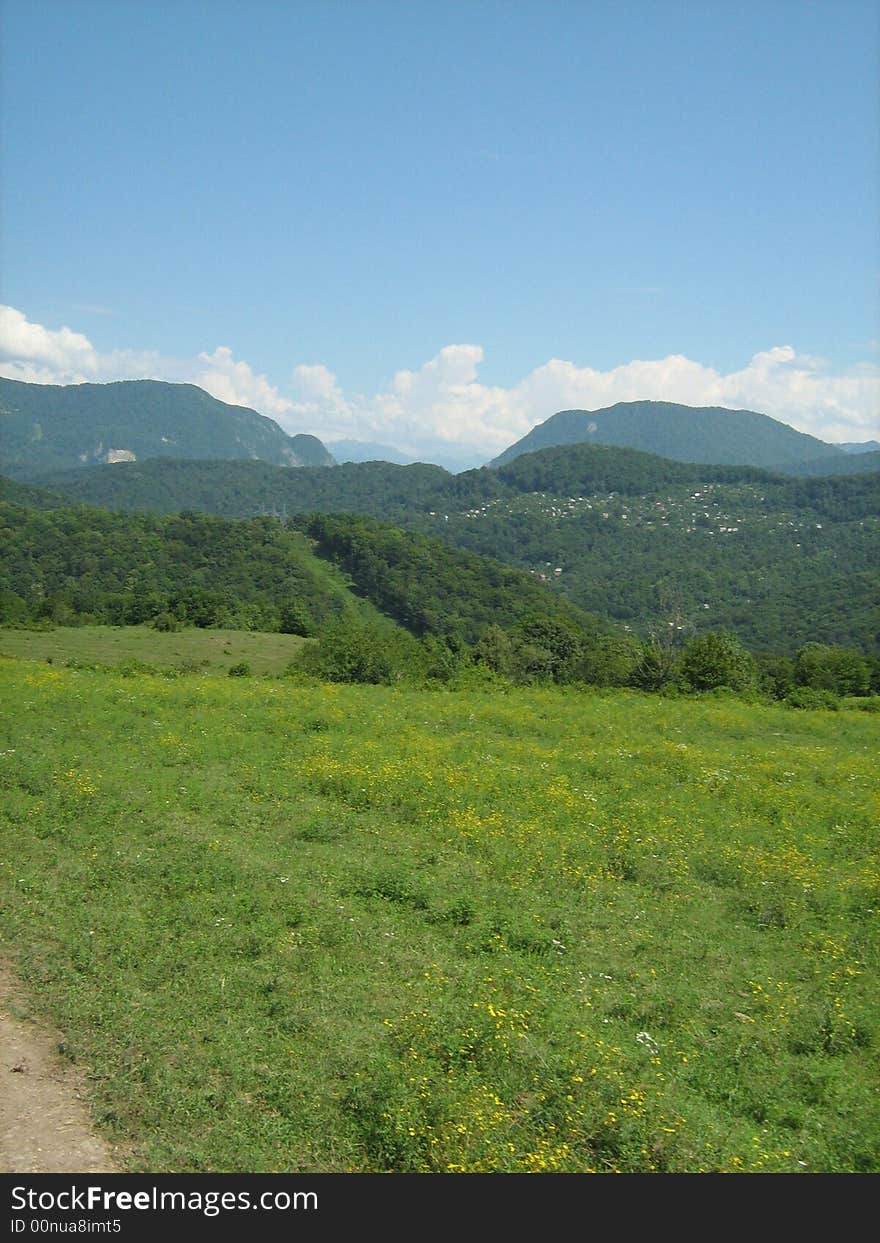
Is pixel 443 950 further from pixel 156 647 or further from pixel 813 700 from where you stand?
pixel 156 647

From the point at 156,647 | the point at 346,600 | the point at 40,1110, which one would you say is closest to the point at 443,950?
the point at 40,1110

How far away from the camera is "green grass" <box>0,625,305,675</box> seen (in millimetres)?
43438

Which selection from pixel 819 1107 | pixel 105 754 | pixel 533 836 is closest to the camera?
pixel 819 1107

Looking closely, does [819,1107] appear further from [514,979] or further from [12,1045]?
[12,1045]

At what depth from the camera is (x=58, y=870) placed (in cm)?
986

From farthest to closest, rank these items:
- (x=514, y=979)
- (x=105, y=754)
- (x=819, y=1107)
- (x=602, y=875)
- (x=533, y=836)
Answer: (x=105, y=754) < (x=533, y=836) < (x=602, y=875) < (x=514, y=979) < (x=819, y=1107)

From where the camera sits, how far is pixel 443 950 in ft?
27.0

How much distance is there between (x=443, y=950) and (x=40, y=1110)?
3855 millimetres

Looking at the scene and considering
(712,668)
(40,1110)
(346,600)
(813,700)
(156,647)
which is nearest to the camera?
(40,1110)

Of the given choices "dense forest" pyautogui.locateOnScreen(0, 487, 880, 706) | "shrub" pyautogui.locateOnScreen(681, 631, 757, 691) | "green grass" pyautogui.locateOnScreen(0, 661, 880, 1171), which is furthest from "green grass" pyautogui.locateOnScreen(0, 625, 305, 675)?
"green grass" pyautogui.locateOnScreen(0, 661, 880, 1171)

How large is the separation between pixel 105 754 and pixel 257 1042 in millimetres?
9713

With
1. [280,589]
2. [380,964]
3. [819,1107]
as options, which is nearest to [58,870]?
[380,964]

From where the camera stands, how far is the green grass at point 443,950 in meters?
5.62

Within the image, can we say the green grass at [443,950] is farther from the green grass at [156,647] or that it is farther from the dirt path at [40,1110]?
the green grass at [156,647]
